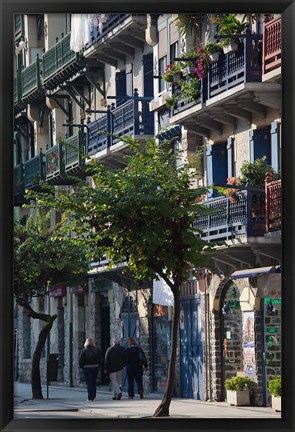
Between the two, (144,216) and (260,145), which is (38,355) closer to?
(260,145)

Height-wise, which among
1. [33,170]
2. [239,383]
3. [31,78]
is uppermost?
[31,78]

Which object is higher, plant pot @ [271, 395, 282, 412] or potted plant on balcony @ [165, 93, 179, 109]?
potted plant on balcony @ [165, 93, 179, 109]

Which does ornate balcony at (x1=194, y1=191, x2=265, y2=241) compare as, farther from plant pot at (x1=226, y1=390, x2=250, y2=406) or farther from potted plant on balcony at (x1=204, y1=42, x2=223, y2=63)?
plant pot at (x1=226, y1=390, x2=250, y2=406)

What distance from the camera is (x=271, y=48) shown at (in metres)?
29.0

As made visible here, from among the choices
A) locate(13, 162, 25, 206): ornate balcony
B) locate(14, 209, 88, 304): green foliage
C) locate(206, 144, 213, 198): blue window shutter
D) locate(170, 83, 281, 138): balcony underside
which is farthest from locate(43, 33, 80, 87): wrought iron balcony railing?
locate(206, 144, 213, 198): blue window shutter

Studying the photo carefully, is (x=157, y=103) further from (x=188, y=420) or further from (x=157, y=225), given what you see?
(x=188, y=420)

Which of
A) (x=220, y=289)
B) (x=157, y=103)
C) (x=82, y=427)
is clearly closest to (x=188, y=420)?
(x=82, y=427)

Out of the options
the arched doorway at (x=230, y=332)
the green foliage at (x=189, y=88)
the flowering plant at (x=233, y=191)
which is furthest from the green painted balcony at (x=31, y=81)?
the flowering plant at (x=233, y=191)

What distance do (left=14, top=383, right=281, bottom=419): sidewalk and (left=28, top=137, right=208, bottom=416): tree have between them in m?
1.92

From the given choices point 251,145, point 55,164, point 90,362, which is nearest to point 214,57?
point 251,145

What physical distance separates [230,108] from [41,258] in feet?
34.7

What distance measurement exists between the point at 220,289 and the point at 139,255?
7.52 m

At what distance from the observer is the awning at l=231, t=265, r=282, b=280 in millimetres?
30267

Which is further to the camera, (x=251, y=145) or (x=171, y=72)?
(x=171, y=72)
